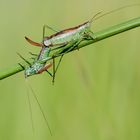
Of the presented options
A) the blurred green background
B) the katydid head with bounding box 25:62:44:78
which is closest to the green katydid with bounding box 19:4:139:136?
the katydid head with bounding box 25:62:44:78

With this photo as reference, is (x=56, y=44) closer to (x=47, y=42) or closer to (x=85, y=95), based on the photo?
(x=47, y=42)

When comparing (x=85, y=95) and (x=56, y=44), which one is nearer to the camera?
(x=56, y=44)

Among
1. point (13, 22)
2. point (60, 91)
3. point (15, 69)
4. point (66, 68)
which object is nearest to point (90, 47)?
point (66, 68)

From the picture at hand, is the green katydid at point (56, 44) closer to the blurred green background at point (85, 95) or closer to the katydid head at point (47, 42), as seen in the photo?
the katydid head at point (47, 42)

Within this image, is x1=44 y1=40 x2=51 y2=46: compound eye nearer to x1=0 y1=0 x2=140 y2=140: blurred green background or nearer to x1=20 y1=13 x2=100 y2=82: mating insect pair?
x1=20 y1=13 x2=100 y2=82: mating insect pair

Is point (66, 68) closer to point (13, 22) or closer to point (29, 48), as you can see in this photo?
point (29, 48)

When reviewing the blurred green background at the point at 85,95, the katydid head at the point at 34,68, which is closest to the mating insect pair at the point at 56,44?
the katydid head at the point at 34,68

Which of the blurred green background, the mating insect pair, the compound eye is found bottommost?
the blurred green background

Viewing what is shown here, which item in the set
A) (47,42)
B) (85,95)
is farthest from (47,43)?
(85,95)
